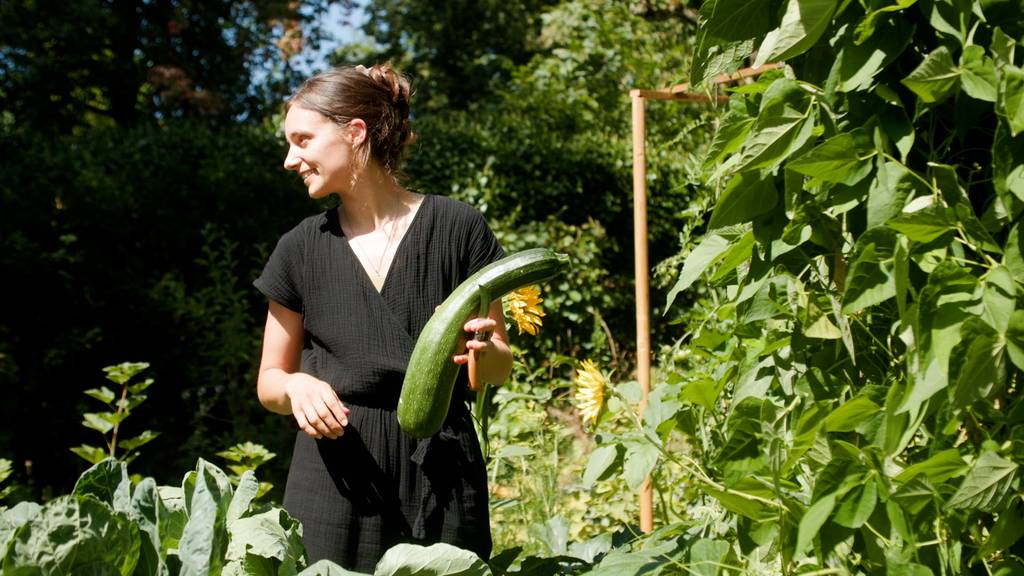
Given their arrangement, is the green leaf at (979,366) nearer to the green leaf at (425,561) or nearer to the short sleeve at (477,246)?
the green leaf at (425,561)

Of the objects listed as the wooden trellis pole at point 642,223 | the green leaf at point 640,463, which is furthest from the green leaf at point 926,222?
the wooden trellis pole at point 642,223

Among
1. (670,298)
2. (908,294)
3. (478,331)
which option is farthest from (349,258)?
(908,294)

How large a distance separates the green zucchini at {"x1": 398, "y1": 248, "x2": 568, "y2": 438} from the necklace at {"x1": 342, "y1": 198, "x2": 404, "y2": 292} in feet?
1.00

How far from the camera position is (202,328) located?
5.70m

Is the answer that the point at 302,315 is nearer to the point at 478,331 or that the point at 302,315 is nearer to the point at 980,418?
the point at 478,331

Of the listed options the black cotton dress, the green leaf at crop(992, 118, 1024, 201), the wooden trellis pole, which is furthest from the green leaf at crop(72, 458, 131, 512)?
the wooden trellis pole

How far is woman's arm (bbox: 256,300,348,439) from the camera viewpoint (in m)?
1.81

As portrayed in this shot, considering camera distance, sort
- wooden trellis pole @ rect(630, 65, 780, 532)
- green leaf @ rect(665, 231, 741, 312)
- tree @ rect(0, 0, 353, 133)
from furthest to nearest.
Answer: tree @ rect(0, 0, 353, 133)
wooden trellis pole @ rect(630, 65, 780, 532)
green leaf @ rect(665, 231, 741, 312)

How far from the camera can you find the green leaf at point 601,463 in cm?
176

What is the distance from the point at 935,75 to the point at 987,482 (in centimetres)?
47

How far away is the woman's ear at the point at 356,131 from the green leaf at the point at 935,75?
1.23 m

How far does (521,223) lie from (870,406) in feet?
18.9

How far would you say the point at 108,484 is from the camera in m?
1.56

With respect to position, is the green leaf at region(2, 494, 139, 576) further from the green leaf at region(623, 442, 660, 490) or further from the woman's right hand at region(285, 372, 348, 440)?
the green leaf at region(623, 442, 660, 490)
